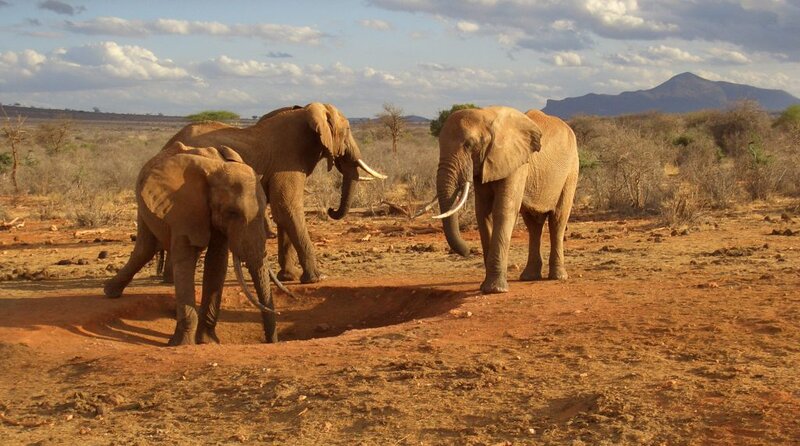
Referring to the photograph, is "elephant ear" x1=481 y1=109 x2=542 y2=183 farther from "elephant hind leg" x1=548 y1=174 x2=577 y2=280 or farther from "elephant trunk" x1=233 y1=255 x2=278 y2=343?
"elephant trunk" x1=233 y1=255 x2=278 y2=343

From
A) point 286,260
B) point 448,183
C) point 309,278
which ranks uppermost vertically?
point 448,183

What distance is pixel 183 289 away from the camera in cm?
910

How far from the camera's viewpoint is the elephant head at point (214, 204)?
8797mm

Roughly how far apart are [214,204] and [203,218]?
224mm

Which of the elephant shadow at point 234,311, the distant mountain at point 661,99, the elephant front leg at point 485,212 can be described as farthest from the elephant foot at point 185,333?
the distant mountain at point 661,99

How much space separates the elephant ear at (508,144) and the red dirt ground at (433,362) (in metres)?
1.30

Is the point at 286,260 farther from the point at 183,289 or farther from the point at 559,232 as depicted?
the point at 559,232

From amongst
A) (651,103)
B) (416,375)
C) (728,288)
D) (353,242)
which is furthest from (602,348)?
(651,103)

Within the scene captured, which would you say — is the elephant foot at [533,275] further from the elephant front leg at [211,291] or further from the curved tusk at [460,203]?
the elephant front leg at [211,291]

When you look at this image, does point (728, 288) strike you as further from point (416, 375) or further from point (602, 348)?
point (416, 375)

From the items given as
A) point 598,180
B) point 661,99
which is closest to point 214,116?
point 598,180

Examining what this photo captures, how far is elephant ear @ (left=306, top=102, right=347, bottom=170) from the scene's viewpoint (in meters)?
12.0

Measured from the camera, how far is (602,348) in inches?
297

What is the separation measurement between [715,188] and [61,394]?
1516cm
